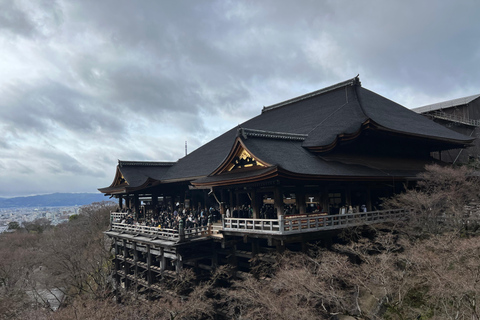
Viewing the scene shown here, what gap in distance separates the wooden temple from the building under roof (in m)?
0.07

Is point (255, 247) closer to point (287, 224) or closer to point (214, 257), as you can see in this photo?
point (287, 224)

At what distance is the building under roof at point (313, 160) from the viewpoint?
651 inches

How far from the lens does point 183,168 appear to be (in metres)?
28.1

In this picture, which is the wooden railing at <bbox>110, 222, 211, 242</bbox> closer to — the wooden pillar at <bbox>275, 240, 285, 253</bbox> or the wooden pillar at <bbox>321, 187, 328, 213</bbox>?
the wooden pillar at <bbox>275, 240, 285, 253</bbox>

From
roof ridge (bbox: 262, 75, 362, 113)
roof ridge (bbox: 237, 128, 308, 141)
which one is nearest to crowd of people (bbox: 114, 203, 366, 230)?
roof ridge (bbox: 237, 128, 308, 141)

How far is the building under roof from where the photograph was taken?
54.2 feet

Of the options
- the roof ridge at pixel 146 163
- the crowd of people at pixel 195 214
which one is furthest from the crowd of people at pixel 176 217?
the roof ridge at pixel 146 163

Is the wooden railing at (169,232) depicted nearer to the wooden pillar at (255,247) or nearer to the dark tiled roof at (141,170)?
the wooden pillar at (255,247)

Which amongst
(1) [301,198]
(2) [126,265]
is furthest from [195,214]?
(1) [301,198]

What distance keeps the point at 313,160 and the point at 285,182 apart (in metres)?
2.91

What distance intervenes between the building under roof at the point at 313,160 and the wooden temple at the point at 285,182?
7cm

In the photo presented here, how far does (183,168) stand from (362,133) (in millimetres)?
15022

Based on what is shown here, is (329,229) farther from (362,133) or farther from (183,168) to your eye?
(183,168)

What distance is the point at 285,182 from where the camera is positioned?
15750 millimetres
